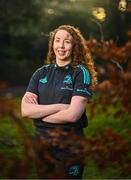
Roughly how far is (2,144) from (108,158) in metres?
7.03

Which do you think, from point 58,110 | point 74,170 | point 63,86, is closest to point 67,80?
point 63,86

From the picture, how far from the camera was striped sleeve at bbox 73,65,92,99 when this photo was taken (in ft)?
13.0

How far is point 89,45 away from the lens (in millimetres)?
3529

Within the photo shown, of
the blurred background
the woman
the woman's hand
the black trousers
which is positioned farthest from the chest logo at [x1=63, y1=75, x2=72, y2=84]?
the black trousers

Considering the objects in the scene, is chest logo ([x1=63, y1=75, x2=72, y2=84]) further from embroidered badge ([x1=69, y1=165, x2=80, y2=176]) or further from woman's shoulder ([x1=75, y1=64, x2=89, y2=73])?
embroidered badge ([x1=69, y1=165, x2=80, y2=176])

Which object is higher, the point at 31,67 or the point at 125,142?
the point at 125,142

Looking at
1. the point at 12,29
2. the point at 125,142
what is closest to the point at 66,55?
the point at 125,142

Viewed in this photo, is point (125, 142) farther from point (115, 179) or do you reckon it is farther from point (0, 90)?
point (115, 179)

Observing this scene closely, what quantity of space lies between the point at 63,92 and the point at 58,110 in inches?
5.6

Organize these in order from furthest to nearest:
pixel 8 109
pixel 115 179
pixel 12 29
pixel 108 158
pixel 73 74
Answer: pixel 12 29, pixel 115 179, pixel 73 74, pixel 108 158, pixel 8 109

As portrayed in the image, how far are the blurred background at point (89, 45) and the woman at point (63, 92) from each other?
0.54 meters

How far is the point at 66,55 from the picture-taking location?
Result: 4.07 metres

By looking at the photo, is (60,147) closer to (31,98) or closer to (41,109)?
(41,109)

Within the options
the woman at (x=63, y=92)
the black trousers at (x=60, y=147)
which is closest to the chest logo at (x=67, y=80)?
the woman at (x=63, y=92)
